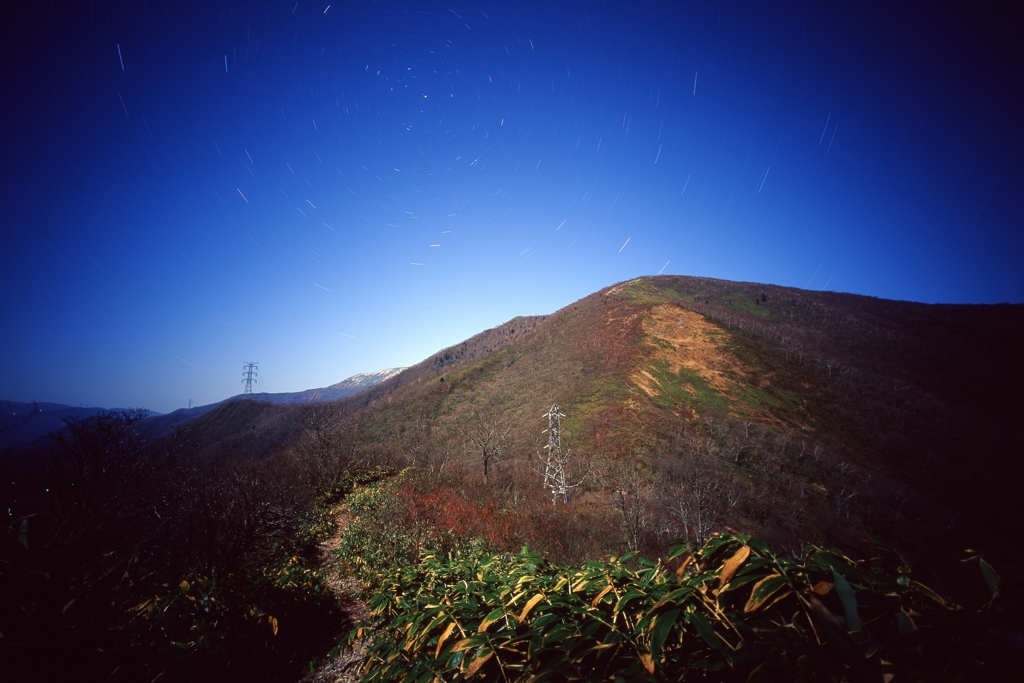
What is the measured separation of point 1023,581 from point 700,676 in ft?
3.66

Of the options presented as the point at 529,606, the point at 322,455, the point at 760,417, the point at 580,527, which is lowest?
the point at 760,417

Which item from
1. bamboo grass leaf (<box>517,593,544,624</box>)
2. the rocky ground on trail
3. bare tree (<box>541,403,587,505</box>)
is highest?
bamboo grass leaf (<box>517,593,544,624</box>)

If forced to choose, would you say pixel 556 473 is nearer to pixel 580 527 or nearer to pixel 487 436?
pixel 487 436

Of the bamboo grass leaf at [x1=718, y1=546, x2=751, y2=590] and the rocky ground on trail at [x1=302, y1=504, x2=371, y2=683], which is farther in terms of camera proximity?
the rocky ground on trail at [x1=302, y1=504, x2=371, y2=683]

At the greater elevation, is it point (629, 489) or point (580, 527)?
point (580, 527)

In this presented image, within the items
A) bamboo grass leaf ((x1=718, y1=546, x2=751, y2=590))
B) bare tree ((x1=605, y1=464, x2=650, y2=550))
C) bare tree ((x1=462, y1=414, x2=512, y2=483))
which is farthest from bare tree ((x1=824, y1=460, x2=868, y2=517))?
bamboo grass leaf ((x1=718, y1=546, x2=751, y2=590))

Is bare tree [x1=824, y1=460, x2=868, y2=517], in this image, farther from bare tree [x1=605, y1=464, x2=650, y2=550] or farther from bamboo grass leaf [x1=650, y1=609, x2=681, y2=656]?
bamboo grass leaf [x1=650, y1=609, x2=681, y2=656]

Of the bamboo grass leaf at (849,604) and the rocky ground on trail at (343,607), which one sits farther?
the rocky ground on trail at (343,607)

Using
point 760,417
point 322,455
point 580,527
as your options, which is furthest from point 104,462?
point 760,417

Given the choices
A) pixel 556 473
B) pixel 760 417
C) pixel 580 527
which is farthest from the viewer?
pixel 760 417

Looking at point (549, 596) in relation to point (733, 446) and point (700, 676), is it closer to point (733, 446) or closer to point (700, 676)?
point (700, 676)

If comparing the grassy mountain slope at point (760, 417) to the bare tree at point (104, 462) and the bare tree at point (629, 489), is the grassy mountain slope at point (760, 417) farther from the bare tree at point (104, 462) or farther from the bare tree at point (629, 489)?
the bare tree at point (104, 462)

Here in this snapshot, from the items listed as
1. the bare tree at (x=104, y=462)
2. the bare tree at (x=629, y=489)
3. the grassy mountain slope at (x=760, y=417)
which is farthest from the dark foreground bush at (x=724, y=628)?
the bare tree at (x=629, y=489)

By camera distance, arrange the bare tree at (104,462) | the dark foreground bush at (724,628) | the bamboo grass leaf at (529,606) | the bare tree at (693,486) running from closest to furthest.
Result: the dark foreground bush at (724,628) → the bamboo grass leaf at (529,606) → the bare tree at (104,462) → the bare tree at (693,486)
